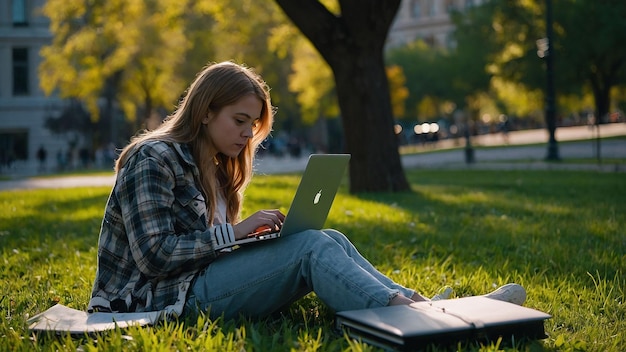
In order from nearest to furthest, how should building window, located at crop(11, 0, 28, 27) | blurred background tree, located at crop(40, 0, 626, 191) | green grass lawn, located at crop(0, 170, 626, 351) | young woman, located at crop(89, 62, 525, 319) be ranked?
green grass lawn, located at crop(0, 170, 626, 351)
young woman, located at crop(89, 62, 525, 319)
blurred background tree, located at crop(40, 0, 626, 191)
building window, located at crop(11, 0, 28, 27)

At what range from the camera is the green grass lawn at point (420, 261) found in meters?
3.71

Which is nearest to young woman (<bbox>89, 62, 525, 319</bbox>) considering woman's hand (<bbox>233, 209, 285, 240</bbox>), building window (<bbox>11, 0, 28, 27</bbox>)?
woman's hand (<bbox>233, 209, 285, 240</bbox>)

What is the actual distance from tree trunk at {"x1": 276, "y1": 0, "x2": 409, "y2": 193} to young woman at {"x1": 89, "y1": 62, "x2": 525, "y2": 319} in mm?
8760

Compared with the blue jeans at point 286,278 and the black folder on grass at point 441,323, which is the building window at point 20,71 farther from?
the black folder on grass at point 441,323

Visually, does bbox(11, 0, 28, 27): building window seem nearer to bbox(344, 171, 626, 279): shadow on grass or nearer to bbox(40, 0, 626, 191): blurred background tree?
bbox(40, 0, 626, 191): blurred background tree

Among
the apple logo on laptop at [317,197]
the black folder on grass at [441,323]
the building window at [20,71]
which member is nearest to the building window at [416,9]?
the building window at [20,71]

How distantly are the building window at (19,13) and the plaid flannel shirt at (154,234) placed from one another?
57697 mm

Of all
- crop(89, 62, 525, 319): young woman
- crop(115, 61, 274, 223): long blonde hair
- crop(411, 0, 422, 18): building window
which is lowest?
crop(89, 62, 525, 319): young woman

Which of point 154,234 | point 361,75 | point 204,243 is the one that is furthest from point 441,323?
point 361,75

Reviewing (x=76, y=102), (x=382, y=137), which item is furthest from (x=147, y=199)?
(x=76, y=102)

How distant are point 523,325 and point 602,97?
43.2 m

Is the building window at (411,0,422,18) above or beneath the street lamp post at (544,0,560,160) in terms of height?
above

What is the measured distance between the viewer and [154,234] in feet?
12.9

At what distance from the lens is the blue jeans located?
3.82 meters
